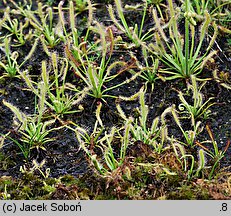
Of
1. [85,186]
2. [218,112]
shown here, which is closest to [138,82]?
[218,112]

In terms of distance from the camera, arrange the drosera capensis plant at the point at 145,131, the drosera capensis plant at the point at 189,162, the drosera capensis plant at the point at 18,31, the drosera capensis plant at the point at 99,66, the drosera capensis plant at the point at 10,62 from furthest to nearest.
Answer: the drosera capensis plant at the point at 18,31, the drosera capensis plant at the point at 10,62, the drosera capensis plant at the point at 99,66, the drosera capensis plant at the point at 145,131, the drosera capensis plant at the point at 189,162

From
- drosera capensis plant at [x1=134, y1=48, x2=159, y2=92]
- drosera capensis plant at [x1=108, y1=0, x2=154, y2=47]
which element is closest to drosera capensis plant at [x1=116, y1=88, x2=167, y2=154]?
drosera capensis plant at [x1=134, y1=48, x2=159, y2=92]

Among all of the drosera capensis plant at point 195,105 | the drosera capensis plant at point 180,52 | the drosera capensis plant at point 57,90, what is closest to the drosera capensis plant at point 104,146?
the drosera capensis plant at point 57,90

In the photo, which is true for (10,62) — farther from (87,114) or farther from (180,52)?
(180,52)

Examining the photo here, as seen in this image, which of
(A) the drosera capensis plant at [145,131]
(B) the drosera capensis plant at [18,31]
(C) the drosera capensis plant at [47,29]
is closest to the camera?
(A) the drosera capensis plant at [145,131]

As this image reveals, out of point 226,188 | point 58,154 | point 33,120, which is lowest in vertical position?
point 226,188

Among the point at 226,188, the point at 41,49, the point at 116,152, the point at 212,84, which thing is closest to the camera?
the point at 226,188

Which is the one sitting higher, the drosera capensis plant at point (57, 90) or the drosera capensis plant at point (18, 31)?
the drosera capensis plant at point (18, 31)

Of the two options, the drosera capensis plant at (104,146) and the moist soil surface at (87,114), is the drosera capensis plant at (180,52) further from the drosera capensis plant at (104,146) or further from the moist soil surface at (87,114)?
the drosera capensis plant at (104,146)

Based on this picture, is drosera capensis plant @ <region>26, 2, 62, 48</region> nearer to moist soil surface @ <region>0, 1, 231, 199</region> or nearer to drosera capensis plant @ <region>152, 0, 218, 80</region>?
Result: moist soil surface @ <region>0, 1, 231, 199</region>

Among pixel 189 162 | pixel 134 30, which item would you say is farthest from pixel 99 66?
pixel 189 162

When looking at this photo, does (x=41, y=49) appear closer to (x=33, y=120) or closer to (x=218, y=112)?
(x=33, y=120)
